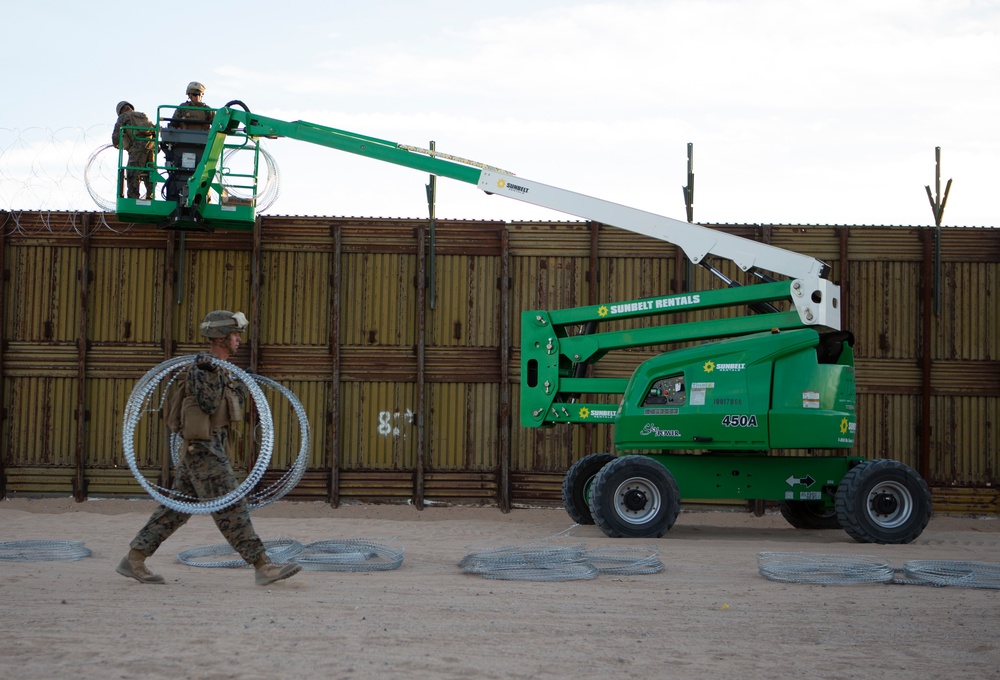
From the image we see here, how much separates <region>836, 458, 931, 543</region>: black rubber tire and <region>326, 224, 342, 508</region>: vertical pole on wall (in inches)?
264

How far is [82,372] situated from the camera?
1457 cm

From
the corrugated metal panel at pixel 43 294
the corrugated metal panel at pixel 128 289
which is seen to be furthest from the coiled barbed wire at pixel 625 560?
the corrugated metal panel at pixel 43 294

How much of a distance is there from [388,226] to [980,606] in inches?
374

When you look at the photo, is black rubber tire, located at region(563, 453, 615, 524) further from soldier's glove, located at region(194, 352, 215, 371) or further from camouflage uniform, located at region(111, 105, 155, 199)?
camouflage uniform, located at region(111, 105, 155, 199)

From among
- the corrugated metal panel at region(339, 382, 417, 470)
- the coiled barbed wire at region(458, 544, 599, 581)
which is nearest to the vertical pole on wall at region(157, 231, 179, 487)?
the corrugated metal panel at region(339, 382, 417, 470)

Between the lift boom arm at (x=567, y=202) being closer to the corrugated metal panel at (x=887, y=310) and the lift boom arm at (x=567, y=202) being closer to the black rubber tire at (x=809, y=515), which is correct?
the black rubber tire at (x=809, y=515)

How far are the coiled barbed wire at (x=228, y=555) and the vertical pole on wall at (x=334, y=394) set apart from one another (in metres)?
4.64

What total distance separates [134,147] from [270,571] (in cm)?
858

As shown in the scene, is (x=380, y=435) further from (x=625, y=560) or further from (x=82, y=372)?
(x=625, y=560)

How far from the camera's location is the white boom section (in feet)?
38.2

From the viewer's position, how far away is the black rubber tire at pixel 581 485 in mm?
12656

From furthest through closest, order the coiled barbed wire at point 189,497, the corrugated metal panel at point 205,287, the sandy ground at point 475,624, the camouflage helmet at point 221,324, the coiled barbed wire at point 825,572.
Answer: the corrugated metal panel at point 205,287
the coiled barbed wire at point 825,572
the camouflage helmet at point 221,324
the coiled barbed wire at point 189,497
the sandy ground at point 475,624

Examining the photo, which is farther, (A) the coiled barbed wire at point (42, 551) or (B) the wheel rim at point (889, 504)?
(B) the wheel rim at point (889, 504)

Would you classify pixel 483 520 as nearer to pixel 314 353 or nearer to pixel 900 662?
pixel 314 353
